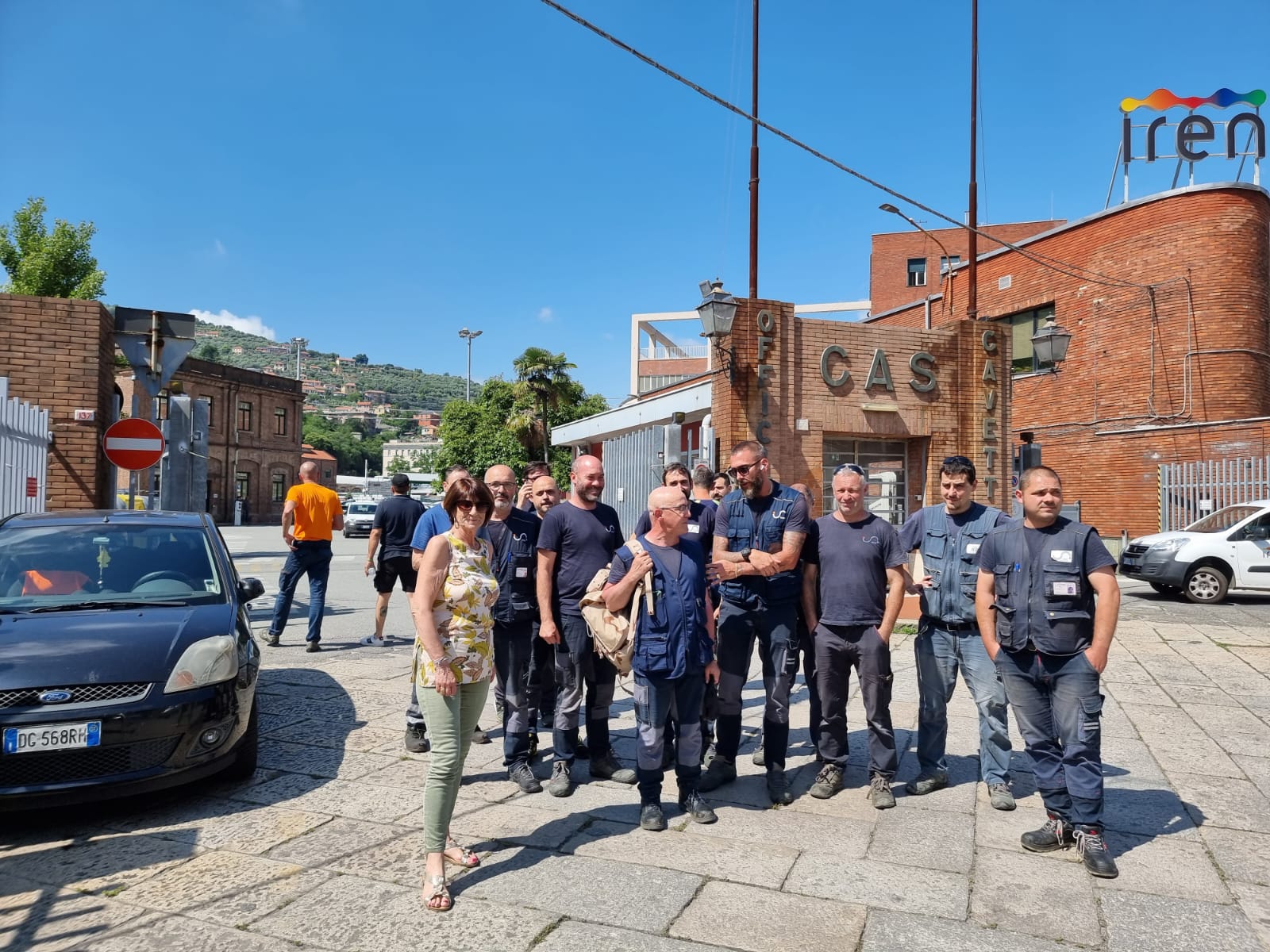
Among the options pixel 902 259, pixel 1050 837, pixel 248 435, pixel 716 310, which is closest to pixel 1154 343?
pixel 716 310

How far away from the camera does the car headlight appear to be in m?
4.13

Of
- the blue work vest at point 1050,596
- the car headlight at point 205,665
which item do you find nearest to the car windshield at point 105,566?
the car headlight at point 205,665

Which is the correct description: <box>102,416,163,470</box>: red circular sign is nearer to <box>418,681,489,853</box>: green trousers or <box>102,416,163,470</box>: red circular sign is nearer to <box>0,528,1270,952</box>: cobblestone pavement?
<box>0,528,1270,952</box>: cobblestone pavement

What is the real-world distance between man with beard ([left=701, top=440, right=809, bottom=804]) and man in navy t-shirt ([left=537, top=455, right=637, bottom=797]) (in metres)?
0.64

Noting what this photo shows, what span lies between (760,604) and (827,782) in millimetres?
1050

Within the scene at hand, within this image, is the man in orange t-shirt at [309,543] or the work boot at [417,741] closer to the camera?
the work boot at [417,741]

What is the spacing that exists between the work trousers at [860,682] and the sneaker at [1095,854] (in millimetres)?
1000

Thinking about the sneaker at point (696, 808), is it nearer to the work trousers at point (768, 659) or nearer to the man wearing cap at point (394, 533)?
the work trousers at point (768, 659)

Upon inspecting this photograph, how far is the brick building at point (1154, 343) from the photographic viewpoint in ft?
59.4

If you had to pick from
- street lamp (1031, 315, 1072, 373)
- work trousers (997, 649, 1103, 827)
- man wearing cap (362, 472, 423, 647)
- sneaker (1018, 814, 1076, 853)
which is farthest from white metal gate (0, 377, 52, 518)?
street lamp (1031, 315, 1072, 373)

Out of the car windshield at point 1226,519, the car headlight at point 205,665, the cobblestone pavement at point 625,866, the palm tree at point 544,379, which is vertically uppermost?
the palm tree at point 544,379

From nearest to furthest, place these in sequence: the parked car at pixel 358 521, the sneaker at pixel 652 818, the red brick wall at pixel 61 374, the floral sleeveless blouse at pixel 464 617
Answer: the floral sleeveless blouse at pixel 464 617 < the sneaker at pixel 652 818 < the red brick wall at pixel 61 374 < the parked car at pixel 358 521

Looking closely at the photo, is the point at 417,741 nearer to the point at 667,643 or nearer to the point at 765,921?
the point at 667,643

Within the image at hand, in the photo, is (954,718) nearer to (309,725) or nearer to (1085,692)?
(1085,692)
